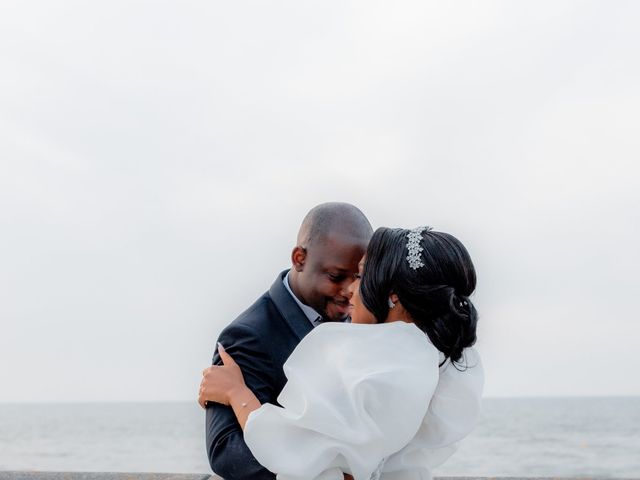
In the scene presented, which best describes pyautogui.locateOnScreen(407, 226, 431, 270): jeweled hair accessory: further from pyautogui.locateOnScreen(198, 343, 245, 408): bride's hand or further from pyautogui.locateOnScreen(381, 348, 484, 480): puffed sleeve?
pyautogui.locateOnScreen(198, 343, 245, 408): bride's hand

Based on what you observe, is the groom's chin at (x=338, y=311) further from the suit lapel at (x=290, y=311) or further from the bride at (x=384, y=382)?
the bride at (x=384, y=382)

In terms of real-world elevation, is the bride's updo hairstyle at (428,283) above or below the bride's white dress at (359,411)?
above

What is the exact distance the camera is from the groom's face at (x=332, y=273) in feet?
11.0

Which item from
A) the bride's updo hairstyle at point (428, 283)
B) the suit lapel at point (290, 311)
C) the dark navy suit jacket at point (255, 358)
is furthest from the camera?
the suit lapel at point (290, 311)

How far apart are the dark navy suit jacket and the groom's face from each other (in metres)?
0.09

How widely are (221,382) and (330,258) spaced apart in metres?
0.67

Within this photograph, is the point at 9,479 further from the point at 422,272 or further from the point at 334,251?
the point at 422,272

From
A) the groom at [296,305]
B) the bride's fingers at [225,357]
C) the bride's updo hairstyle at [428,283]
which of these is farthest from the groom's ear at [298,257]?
the bride's updo hairstyle at [428,283]

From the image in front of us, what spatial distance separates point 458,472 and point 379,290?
61.0 ft

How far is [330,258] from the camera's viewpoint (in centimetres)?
337

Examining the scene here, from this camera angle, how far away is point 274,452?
8.92ft

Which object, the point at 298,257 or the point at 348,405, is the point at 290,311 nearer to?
the point at 298,257

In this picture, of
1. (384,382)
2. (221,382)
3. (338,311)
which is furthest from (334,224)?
(384,382)

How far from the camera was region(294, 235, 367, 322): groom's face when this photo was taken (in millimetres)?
3363
